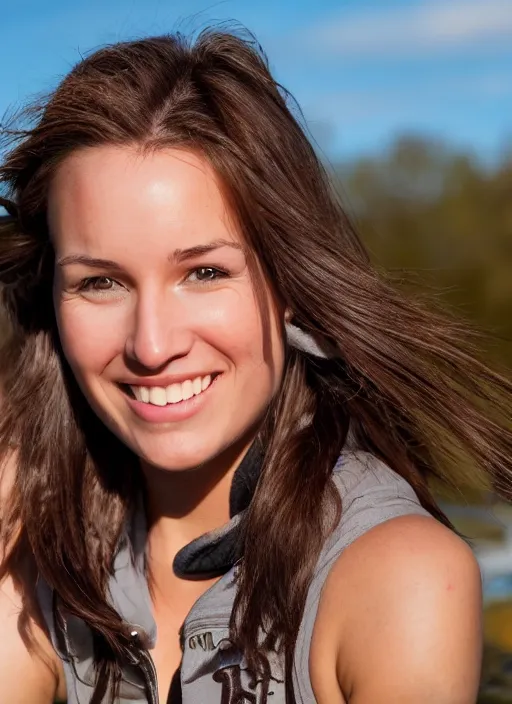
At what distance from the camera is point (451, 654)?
179cm

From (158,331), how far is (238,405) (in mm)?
250

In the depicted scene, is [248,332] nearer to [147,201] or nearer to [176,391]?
[176,391]

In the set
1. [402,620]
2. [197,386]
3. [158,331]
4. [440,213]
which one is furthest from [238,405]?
[440,213]

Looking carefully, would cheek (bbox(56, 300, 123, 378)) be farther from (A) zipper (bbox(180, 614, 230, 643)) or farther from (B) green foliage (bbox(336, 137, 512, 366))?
(B) green foliage (bbox(336, 137, 512, 366))

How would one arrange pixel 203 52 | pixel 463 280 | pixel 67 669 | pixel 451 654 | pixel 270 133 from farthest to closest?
pixel 463 280 < pixel 67 669 < pixel 203 52 < pixel 270 133 < pixel 451 654

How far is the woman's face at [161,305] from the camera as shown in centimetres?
195

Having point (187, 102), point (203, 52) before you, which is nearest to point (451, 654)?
point (187, 102)

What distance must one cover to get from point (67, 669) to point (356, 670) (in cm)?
82

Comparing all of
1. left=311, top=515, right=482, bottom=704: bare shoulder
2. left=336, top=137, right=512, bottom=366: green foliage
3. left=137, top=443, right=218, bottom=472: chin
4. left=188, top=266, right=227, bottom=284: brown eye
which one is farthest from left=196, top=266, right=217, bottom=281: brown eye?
left=336, top=137, right=512, bottom=366: green foliage

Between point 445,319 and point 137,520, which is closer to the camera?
point 445,319

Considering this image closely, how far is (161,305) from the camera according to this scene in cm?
197

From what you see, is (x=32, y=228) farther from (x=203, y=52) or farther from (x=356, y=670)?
(x=356, y=670)

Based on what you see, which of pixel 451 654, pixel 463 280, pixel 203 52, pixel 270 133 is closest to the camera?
pixel 451 654

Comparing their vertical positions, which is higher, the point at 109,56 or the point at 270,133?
the point at 109,56
